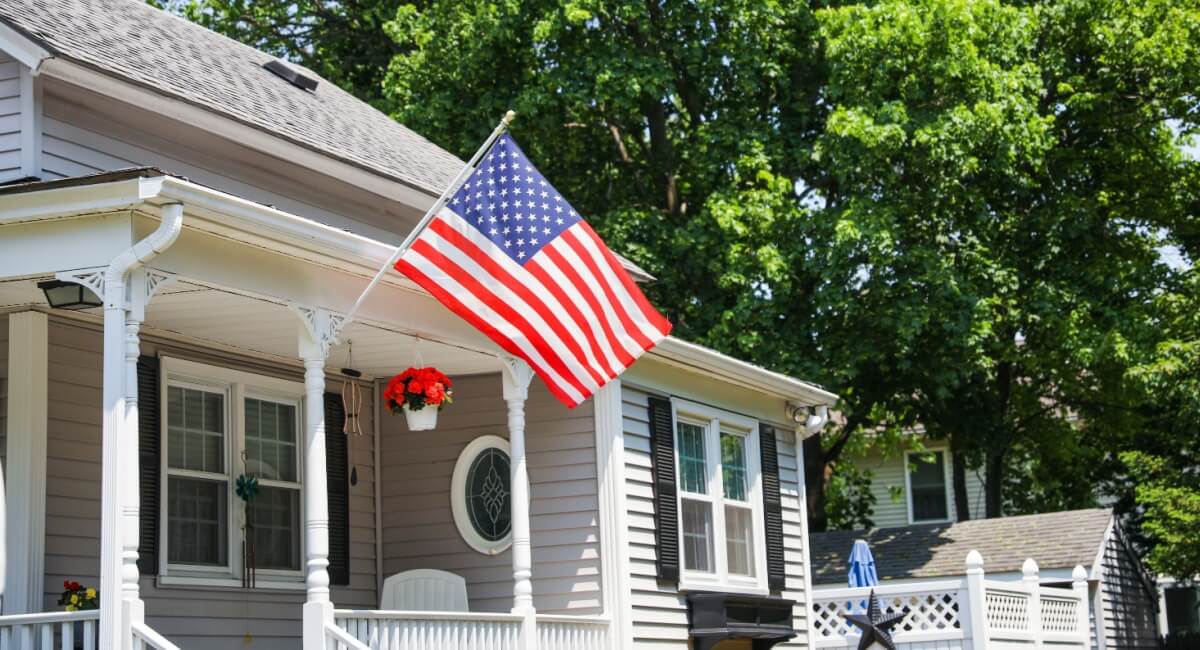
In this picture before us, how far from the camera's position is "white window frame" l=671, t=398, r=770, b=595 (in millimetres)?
13873

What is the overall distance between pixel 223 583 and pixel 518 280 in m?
3.37

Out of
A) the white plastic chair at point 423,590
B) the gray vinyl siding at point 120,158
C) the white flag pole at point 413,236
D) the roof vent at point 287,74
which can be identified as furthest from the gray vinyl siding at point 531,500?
the roof vent at point 287,74

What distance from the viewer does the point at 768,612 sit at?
48.1ft

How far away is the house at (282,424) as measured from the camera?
890 centimetres

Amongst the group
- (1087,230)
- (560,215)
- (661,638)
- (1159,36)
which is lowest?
(661,638)

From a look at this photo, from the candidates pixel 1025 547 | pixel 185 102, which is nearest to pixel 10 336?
pixel 185 102

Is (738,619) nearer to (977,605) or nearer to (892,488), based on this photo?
(977,605)

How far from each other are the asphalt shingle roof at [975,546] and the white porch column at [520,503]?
1353cm

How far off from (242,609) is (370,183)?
4.12 metres

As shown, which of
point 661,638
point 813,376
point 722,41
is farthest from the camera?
point 722,41

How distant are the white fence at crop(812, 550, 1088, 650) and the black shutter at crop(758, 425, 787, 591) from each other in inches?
85.6

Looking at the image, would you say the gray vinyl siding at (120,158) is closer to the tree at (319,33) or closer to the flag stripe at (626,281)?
the flag stripe at (626,281)

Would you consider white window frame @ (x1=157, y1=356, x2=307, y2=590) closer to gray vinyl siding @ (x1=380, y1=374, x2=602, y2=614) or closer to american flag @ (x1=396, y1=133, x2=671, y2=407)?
gray vinyl siding @ (x1=380, y1=374, x2=602, y2=614)

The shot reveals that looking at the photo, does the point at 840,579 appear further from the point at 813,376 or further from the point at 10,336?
the point at 10,336
